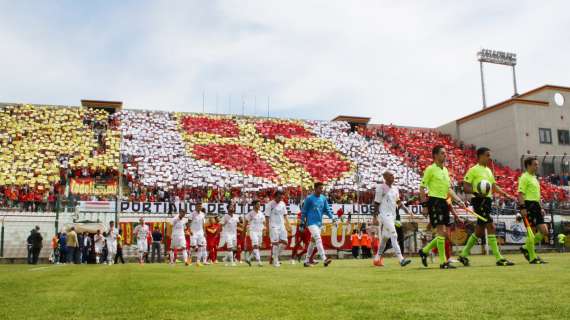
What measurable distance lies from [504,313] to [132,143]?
130ft

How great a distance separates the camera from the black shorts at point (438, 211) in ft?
34.1

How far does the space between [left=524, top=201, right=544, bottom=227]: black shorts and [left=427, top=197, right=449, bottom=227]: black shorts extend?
2.58 metres

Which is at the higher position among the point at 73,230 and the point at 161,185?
the point at 161,185

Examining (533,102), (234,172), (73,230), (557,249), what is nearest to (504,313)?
(73,230)

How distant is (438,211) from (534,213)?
2.88 metres

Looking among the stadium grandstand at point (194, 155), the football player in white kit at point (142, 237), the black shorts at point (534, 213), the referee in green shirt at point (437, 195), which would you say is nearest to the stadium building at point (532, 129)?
the stadium grandstand at point (194, 155)

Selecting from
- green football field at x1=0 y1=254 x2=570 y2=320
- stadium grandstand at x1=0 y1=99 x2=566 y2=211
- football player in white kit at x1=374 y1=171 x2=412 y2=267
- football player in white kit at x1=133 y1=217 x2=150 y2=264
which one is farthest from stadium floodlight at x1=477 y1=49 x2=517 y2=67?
green football field at x1=0 y1=254 x2=570 y2=320

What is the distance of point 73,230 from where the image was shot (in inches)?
903

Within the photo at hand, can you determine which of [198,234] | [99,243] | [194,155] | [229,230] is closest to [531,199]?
[229,230]

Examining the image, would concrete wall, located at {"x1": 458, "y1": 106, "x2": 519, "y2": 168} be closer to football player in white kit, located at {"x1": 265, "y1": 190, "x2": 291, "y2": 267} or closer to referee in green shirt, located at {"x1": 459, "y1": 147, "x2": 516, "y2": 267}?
football player in white kit, located at {"x1": 265, "y1": 190, "x2": 291, "y2": 267}

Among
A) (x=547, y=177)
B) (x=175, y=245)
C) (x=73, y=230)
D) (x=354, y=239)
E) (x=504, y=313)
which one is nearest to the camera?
(x=504, y=313)

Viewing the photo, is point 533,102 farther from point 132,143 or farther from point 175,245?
point 175,245

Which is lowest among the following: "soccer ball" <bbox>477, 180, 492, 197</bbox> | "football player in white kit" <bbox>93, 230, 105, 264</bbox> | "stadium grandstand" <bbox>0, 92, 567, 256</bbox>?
"football player in white kit" <bbox>93, 230, 105, 264</bbox>

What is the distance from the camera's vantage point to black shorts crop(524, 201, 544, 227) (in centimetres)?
1167
